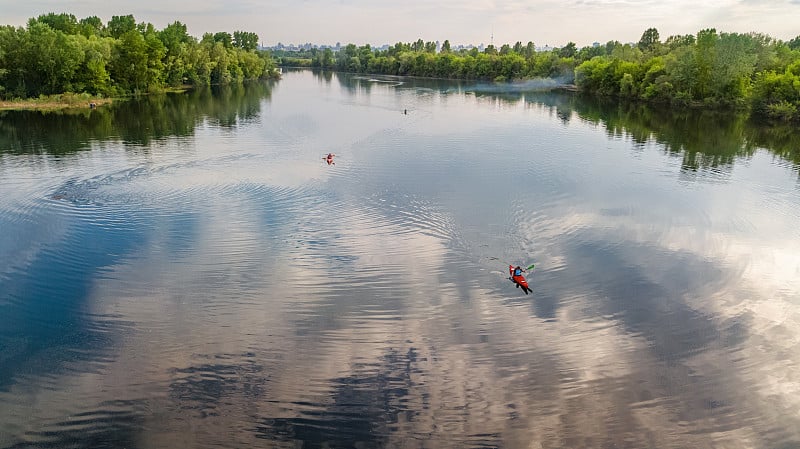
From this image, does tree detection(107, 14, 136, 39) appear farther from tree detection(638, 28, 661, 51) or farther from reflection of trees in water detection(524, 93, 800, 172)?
tree detection(638, 28, 661, 51)

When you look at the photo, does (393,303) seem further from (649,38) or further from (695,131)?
(649,38)

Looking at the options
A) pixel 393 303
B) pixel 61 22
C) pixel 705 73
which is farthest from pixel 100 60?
pixel 705 73

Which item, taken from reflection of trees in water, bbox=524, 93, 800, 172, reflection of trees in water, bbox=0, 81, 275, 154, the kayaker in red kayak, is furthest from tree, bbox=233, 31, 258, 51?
the kayaker in red kayak

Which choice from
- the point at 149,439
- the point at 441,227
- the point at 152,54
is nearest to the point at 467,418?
the point at 149,439

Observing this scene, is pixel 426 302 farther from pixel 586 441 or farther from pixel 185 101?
pixel 185 101

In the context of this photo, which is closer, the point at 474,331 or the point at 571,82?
the point at 474,331
